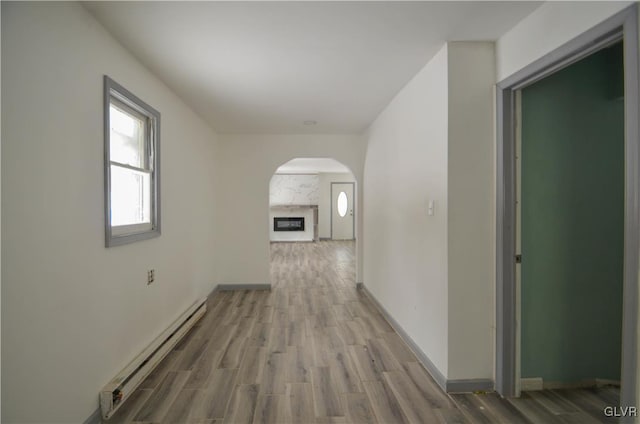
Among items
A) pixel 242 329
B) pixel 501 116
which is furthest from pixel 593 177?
pixel 242 329

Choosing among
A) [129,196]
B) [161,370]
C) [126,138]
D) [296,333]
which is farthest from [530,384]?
[126,138]

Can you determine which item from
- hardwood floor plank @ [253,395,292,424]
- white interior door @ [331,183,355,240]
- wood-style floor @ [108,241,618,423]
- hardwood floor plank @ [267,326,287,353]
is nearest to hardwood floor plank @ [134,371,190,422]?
wood-style floor @ [108,241,618,423]

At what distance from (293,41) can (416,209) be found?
1.69m

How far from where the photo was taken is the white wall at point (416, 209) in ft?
7.55

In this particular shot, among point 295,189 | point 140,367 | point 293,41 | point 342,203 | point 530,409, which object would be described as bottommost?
point 530,409

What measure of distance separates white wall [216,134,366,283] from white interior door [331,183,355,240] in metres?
6.21

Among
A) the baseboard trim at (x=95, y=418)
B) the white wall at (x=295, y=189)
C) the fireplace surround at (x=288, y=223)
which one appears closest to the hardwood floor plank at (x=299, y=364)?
the baseboard trim at (x=95, y=418)

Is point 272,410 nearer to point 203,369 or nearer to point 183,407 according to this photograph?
point 183,407

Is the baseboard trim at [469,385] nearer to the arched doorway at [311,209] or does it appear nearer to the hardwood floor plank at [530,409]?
the hardwood floor plank at [530,409]

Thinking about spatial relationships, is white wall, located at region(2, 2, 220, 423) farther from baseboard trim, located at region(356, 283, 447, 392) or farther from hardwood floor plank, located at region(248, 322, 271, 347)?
baseboard trim, located at region(356, 283, 447, 392)

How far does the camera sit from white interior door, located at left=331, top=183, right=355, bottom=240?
11172 mm

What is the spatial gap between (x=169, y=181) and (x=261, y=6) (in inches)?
77.9

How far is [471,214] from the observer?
222cm

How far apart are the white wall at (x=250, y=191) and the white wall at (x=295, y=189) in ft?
18.5
